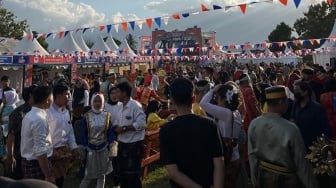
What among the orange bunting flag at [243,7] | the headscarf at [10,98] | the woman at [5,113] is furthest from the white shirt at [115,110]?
the orange bunting flag at [243,7]

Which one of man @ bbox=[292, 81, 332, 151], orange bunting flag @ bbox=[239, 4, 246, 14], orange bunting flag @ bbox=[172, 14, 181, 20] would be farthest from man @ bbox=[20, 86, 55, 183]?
orange bunting flag @ bbox=[172, 14, 181, 20]

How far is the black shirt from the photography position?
267 centimetres

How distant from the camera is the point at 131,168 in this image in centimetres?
531

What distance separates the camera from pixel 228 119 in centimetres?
406

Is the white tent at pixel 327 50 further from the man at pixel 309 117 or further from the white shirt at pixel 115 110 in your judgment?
the white shirt at pixel 115 110

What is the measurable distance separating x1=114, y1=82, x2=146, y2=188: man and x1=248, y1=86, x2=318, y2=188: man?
6.92ft

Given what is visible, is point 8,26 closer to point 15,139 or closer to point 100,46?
point 100,46

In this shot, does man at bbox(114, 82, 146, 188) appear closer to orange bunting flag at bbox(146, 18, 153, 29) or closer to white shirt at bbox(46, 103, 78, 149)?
white shirt at bbox(46, 103, 78, 149)

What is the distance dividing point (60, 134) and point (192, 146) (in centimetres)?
232

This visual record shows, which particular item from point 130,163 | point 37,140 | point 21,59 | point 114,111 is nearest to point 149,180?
point 114,111

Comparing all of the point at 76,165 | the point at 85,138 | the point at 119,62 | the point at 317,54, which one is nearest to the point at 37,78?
the point at 119,62

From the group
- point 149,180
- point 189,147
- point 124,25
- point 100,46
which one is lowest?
point 149,180

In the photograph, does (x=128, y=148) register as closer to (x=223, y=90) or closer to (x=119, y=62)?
(x=223, y=90)

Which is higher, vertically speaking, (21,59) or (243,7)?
(243,7)
